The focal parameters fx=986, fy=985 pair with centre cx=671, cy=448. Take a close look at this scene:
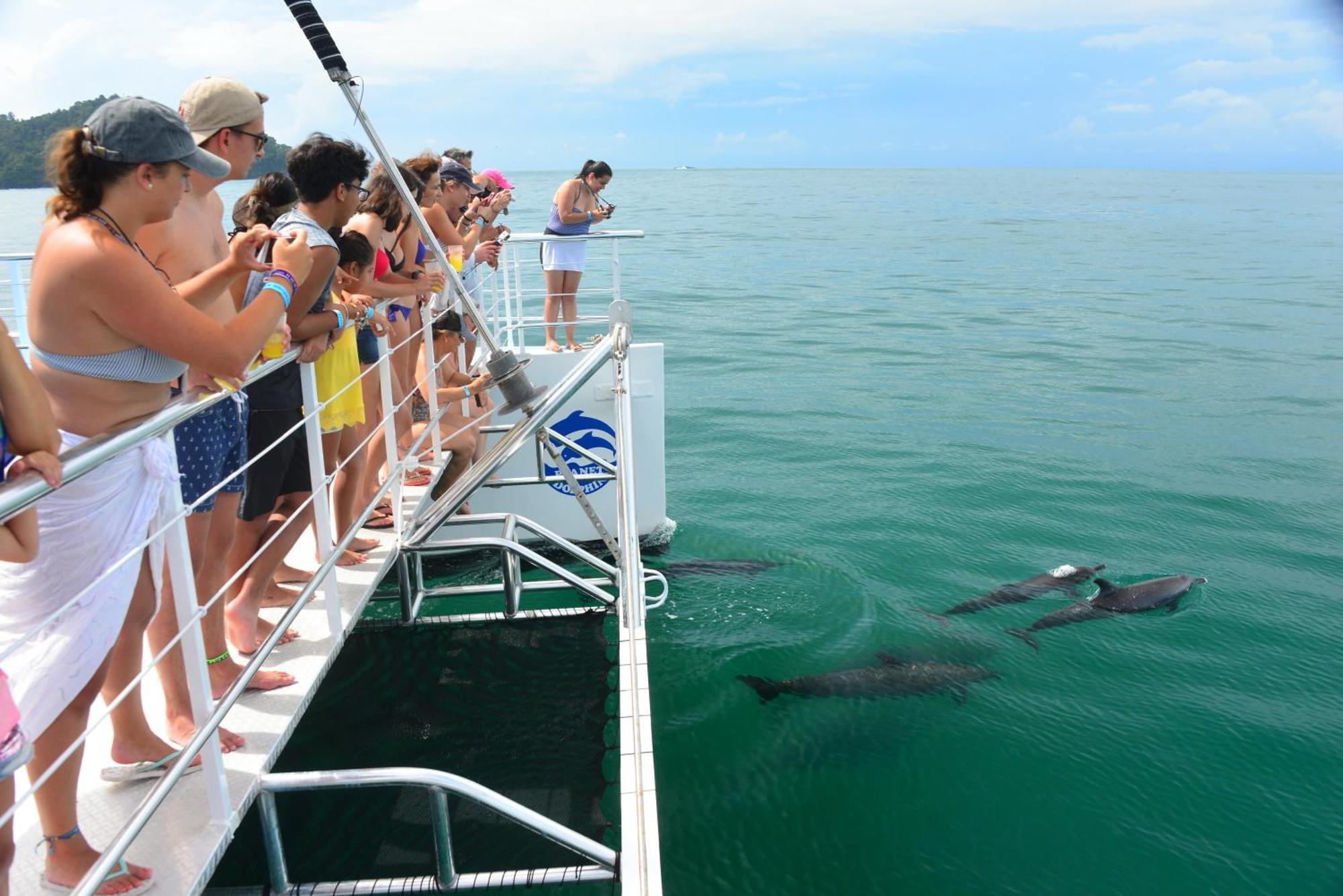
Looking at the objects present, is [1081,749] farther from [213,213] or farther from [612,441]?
[213,213]

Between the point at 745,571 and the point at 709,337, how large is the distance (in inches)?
487

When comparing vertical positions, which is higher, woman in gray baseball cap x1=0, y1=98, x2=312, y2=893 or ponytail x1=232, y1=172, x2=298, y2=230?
ponytail x1=232, y1=172, x2=298, y2=230

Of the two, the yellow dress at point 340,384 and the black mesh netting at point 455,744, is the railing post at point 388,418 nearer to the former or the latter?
the yellow dress at point 340,384

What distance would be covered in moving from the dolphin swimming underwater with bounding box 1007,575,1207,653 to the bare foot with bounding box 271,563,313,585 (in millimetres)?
5594

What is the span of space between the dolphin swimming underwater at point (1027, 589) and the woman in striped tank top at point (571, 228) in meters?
4.03

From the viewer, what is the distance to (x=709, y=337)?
67.8 feet

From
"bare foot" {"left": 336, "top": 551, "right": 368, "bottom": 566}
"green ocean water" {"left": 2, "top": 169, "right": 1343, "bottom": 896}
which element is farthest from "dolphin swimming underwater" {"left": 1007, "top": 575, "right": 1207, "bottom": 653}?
"bare foot" {"left": 336, "top": 551, "right": 368, "bottom": 566}

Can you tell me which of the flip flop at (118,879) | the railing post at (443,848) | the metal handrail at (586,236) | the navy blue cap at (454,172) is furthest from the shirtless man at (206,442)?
the metal handrail at (586,236)

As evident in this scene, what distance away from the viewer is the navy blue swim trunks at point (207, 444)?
9.73 ft

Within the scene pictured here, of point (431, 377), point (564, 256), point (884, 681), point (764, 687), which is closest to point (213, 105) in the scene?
point (431, 377)

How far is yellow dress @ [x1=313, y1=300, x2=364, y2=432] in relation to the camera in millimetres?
4152

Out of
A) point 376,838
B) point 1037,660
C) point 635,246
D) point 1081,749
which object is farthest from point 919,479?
point 635,246

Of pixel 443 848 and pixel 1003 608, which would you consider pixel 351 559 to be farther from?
pixel 1003 608

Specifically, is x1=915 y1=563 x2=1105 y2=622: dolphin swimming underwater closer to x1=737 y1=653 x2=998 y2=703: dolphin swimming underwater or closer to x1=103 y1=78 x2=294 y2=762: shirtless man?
x1=737 y1=653 x2=998 y2=703: dolphin swimming underwater
